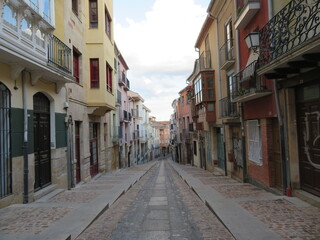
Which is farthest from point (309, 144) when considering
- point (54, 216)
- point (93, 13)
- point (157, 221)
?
point (93, 13)

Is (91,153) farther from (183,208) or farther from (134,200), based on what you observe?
(183,208)

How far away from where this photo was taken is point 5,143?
7.39 metres

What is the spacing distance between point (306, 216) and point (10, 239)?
222 inches

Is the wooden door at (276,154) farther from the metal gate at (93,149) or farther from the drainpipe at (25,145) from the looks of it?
the metal gate at (93,149)

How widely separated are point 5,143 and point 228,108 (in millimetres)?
10004

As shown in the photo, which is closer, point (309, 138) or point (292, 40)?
point (292, 40)

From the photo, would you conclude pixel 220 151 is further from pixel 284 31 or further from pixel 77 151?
pixel 284 31

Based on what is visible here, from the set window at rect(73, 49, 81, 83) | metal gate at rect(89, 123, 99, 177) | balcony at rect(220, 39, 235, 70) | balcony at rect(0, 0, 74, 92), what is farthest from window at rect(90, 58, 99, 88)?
balcony at rect(220, 39, 235, 70)

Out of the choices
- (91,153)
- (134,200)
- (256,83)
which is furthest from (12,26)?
(91,153)

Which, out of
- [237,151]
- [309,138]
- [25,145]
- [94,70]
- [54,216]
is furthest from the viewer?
[94,70]

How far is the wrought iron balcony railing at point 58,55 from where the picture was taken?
9.53 m

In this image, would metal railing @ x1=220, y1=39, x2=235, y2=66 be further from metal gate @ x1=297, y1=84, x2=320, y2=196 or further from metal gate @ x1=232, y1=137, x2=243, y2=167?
metal gate @ x1=297, y1=84, x2=320, y2=196

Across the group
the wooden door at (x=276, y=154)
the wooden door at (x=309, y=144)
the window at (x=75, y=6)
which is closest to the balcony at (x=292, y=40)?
the wooden door at (x=309, y=144)

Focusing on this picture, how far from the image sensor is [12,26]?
695 centimetres
